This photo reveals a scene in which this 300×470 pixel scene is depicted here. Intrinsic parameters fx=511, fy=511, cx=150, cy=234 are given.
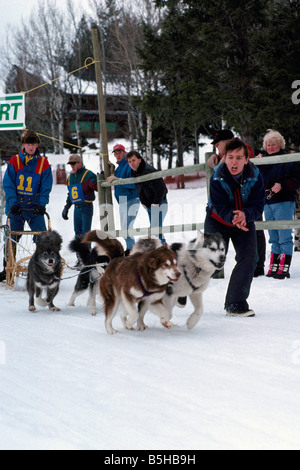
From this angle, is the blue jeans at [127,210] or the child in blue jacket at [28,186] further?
the blue jeans at [127,210]

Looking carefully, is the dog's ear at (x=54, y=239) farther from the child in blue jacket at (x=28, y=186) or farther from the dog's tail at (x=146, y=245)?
the dog's tail at (x=146, y=245)

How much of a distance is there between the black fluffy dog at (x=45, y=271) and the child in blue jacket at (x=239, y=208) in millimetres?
1593

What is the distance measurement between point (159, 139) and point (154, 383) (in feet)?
85.1

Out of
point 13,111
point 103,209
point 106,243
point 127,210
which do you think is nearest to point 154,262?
point 106,243

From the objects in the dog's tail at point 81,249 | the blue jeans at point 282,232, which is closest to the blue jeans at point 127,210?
the blue jeans at point 282,232

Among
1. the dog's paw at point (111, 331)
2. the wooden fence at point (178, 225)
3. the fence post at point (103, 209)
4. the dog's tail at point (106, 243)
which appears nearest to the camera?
the dog's paw at point (111, 331)

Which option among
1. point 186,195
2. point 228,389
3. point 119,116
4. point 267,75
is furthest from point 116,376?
point 119,116

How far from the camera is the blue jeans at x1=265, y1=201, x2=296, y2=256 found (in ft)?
18.9

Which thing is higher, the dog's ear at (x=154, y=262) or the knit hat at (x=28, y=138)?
the knit hat at (x=28, y=138)

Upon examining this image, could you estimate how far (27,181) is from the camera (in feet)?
19.7

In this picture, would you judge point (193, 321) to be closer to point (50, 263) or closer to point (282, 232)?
point (50, 263)

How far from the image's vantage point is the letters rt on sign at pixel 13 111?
9391mm

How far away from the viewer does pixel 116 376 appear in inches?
103

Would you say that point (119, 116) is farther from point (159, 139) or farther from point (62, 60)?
point (159, 139)
